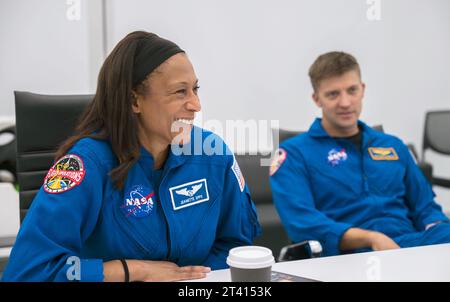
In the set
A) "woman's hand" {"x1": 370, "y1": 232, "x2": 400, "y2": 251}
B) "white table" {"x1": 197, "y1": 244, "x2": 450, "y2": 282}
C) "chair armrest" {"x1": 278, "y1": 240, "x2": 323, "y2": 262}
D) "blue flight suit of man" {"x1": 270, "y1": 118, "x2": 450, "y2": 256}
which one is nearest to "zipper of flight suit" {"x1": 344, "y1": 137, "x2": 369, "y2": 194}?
"blue flight suit of man" {"x1": 270, "y1": 118, "x2": 450, "y2": 256}

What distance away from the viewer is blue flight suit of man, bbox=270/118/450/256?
171cm

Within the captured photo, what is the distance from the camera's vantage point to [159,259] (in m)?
1.14

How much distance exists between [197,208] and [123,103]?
0.32 metres

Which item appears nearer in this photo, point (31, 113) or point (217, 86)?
point (31, 113)

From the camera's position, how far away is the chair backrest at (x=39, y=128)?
137 centimetres

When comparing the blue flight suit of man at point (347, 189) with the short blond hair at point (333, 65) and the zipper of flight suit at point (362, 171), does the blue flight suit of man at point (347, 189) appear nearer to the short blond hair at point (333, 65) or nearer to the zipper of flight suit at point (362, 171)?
the zipper of flight suit at point (362, 171)

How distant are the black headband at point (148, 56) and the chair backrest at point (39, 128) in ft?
0.96

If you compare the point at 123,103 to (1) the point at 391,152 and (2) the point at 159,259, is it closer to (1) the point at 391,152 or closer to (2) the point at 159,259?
(2) the point at 159,259

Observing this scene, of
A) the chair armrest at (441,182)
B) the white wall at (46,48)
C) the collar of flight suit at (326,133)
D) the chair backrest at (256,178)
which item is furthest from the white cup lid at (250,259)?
the chair armrest at (441,182)

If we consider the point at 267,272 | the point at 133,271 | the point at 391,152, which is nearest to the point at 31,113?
the point at 133,271

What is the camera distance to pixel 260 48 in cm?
334

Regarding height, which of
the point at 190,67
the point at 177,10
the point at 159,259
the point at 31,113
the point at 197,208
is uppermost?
the point at 177,10
